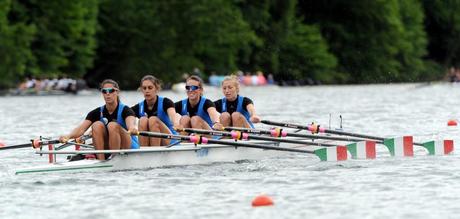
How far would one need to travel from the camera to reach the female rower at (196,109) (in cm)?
1706

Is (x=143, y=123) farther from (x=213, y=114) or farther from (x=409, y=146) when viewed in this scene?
(x=409, y=146)

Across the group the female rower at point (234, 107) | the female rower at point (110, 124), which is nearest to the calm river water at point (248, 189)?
the female rower at point (110, 124)

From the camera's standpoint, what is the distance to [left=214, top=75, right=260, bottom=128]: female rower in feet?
58.3

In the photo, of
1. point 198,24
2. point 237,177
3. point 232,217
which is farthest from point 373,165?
point 198,24

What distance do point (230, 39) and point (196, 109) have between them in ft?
155

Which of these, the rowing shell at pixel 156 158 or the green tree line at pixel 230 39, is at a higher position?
the green tree line at pixel 230 39

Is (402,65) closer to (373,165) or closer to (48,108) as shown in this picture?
(48,108)

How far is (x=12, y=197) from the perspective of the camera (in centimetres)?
1362

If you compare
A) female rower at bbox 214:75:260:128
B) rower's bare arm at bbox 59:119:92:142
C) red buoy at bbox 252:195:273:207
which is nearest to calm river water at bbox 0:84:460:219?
red buoy at bbox 252:195:273:207

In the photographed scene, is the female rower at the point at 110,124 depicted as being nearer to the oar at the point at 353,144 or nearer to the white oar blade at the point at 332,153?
the oar at the point at 353,144

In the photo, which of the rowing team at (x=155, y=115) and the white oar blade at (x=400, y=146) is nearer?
the rowing team at (x=155, y=115)

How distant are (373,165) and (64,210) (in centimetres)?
524

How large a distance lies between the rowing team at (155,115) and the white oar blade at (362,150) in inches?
58.2

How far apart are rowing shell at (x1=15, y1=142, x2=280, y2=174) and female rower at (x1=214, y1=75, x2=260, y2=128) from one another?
2.20 feet
